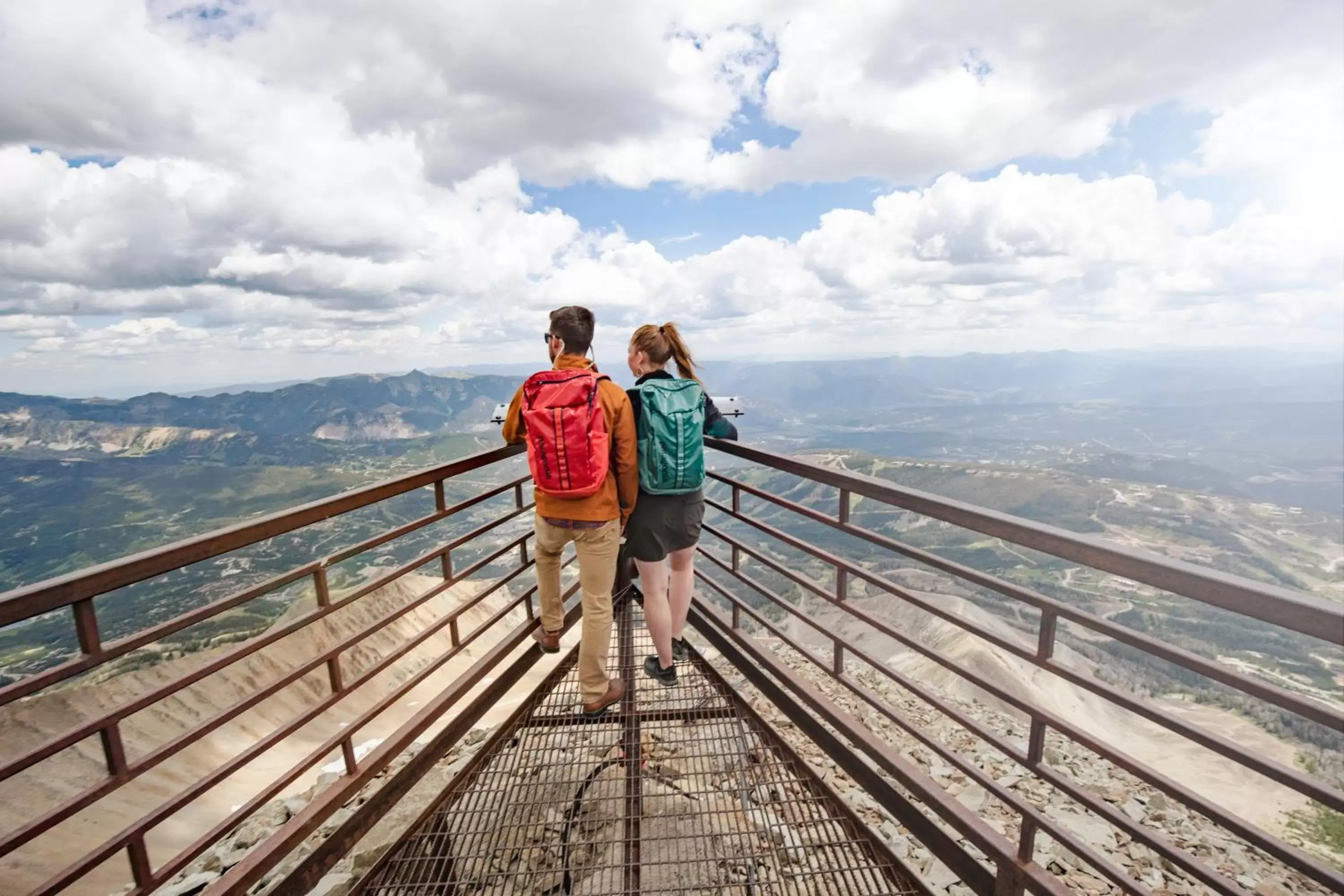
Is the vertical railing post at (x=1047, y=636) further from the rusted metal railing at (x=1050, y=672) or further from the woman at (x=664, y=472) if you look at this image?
the woman at (x=664, y=472)

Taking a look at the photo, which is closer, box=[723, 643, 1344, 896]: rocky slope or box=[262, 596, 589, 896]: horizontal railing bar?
box=[262, 596, 589, 896]: horizontal railing bar

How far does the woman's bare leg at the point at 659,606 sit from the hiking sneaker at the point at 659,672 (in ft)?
0.18

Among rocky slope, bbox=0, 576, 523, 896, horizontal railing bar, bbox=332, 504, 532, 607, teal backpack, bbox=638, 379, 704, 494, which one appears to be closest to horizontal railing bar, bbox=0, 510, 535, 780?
horizontal railing bar, bbox=332, 504, 532, 607

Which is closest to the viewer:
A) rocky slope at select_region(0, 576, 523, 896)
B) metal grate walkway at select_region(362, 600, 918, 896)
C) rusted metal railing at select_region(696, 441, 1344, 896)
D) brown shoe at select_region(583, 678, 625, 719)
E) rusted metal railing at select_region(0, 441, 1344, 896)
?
rusted metal railing at select_region(696, 441, 1344, 896)

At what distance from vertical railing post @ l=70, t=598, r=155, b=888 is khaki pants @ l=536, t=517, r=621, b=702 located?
1943 millimetres

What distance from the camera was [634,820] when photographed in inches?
134

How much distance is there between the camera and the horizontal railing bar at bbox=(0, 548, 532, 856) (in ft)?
6.30

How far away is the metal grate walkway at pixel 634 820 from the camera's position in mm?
3086

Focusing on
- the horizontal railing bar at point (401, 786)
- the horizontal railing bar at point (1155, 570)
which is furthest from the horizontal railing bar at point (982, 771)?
the horizontal railing bar at point (401, 786)

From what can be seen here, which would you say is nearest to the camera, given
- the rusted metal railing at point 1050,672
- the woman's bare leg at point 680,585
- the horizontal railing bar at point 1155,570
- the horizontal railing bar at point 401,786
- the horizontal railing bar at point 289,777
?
the horizontal railing bar at point 1155,570

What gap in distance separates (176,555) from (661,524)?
232cm

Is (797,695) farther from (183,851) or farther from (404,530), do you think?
(183,851)

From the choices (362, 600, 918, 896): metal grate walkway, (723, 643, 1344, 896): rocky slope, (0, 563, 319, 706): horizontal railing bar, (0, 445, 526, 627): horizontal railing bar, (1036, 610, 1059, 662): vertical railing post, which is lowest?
(723, 643, 1344, 896): rocky slope

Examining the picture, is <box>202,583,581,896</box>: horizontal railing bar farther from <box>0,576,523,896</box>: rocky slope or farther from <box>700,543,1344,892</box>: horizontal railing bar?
<box>0,576,523,896</box>: rocky slope
